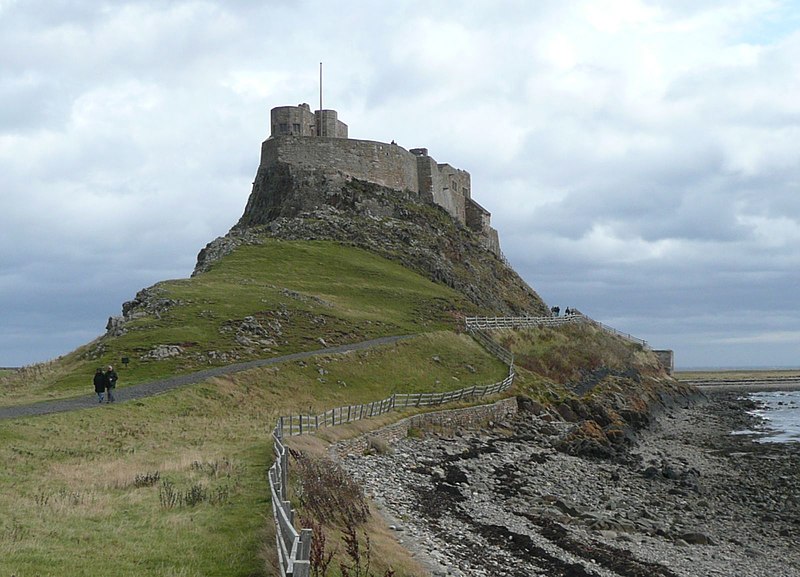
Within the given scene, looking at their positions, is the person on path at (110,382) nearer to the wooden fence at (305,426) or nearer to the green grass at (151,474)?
the green grass at (151,474)

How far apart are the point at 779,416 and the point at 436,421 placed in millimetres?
48238

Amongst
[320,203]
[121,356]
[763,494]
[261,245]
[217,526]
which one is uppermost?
[320,203]

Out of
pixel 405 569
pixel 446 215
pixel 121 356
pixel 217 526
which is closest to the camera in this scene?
pixel 217 526

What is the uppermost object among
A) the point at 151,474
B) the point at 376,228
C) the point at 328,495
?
the point at 376,228

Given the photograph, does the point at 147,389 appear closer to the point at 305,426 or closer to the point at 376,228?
the point at 305,426

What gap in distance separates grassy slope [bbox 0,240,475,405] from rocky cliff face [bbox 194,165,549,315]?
322cm

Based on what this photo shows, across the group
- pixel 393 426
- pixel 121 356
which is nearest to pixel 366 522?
pixel 393 426

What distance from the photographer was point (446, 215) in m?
100

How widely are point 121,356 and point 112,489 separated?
28709 millimetres

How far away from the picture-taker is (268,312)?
187ft

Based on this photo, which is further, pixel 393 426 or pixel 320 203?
pixel 320 203

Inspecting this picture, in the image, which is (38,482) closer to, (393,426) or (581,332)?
(393,426)

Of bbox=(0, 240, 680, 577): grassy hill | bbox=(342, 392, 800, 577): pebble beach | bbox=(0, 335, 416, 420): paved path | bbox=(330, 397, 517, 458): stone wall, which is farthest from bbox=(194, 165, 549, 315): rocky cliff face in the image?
bbox=(342, 392, 800, 577): pebble beach

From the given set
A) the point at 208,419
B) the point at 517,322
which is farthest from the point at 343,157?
the point at 208,419
